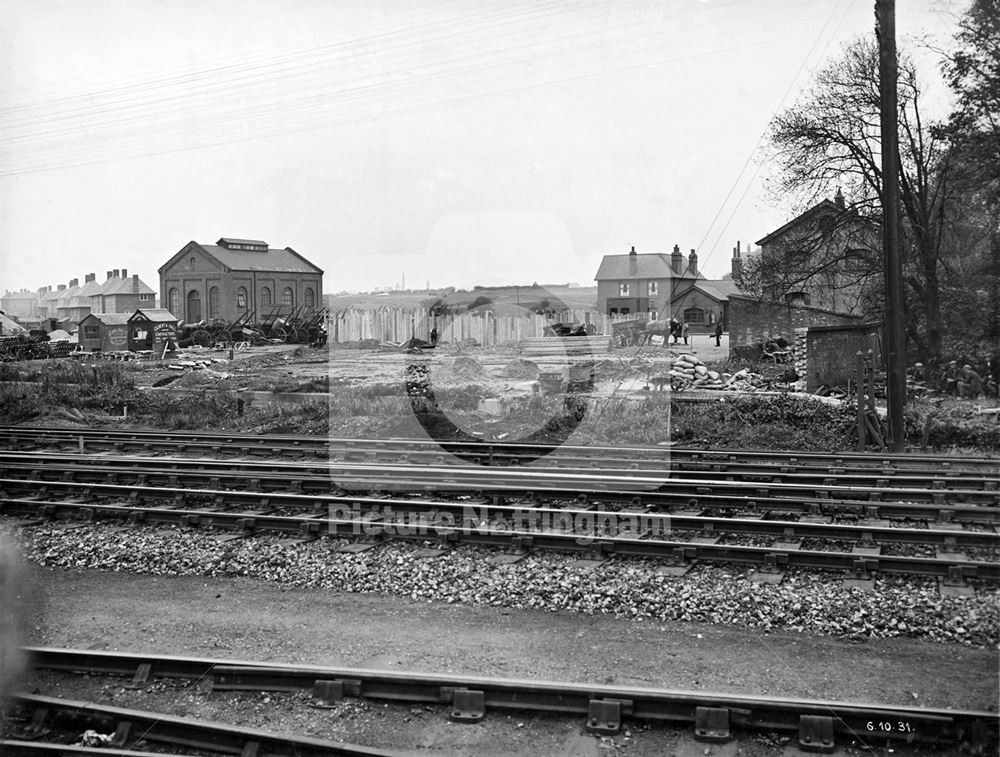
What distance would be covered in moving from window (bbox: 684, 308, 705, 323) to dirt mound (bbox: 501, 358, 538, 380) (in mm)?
25043

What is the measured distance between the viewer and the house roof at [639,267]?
122ft

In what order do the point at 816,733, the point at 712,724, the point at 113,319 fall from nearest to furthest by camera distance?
1. the point at 816,733
2. the point at 712,724
3. the point at 113,319

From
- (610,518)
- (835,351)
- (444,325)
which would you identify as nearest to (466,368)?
(444,325)

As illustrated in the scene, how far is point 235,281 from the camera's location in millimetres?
47719

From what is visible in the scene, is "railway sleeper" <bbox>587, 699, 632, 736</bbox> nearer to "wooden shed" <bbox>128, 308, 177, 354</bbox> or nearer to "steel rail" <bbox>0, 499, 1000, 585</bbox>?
"steel rail" <bbox>0, 499, 1000, 585</bbox>

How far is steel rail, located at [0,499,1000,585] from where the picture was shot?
23.1 feet

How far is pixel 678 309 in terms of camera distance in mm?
44656

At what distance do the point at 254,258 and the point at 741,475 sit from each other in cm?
4190

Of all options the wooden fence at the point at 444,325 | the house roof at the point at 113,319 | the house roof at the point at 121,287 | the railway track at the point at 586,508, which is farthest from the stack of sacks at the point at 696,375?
the house roof at the point at 121,287

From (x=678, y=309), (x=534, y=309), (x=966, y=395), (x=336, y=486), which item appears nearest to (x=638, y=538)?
(x=336, y=486)

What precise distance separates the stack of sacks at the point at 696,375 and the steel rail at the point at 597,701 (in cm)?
1728

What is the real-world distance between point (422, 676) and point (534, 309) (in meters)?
22.9

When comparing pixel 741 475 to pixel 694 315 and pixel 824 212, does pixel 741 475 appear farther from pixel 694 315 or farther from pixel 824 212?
pixel 694 315

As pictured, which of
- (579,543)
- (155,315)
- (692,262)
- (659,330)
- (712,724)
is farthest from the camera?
(155,315)
